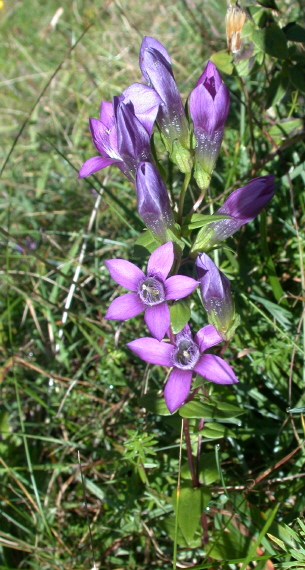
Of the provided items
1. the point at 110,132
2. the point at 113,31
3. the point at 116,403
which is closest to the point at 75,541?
the point at 116,403

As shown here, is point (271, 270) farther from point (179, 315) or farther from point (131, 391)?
point (131, 391)

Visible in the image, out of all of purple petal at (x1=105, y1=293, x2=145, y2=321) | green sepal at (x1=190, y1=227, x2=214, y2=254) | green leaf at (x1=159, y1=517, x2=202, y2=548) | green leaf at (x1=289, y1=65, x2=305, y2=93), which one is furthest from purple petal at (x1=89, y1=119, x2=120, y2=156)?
green leaf at (x1=159, y1=517, x2=202, y2=548)

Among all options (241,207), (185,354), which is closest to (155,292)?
(185,354)

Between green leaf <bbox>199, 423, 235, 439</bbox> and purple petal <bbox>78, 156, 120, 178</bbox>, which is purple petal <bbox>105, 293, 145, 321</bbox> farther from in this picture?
green leaf <bbox>199, 423, 235, 439</bbox>

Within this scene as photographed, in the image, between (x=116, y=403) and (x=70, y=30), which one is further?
(x=70, y=30)

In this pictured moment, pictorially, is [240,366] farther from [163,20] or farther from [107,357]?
[163,20]

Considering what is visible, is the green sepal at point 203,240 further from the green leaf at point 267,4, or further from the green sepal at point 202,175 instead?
the green leaf at point 267,4
